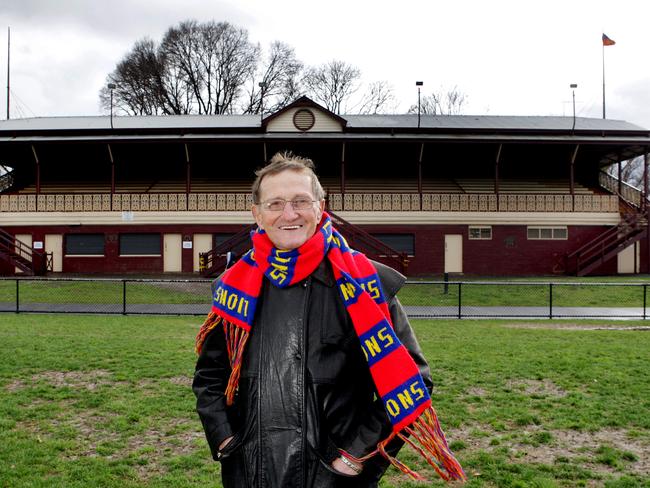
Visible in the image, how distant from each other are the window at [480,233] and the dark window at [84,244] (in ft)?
63.0

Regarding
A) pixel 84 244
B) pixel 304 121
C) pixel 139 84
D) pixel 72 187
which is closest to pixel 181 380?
pixel 84 244

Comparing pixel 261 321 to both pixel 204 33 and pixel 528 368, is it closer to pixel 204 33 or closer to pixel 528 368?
pixel 528 368

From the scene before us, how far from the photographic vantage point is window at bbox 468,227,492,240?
28609 millimetres

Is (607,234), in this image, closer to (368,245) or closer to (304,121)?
(368,245)

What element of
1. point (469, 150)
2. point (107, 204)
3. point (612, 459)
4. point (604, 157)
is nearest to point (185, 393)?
point (612, 459)

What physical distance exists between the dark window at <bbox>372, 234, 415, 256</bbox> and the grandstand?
2.2 inches

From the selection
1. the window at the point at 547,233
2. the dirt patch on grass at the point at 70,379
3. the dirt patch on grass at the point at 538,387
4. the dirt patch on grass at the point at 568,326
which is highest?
the window at the point at 547,233

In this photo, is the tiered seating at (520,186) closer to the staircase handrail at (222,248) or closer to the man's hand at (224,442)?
the staircase handrail at (222,248)

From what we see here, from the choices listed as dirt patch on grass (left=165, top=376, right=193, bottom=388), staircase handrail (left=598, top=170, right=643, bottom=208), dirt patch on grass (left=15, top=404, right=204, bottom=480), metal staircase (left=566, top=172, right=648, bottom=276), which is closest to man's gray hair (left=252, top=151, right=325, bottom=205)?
dirt patch on grass (left=15, top=404, right=204, bottom=480)

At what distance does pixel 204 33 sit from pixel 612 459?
54.1 meters

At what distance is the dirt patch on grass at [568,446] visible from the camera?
5008mm

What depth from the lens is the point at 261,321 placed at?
2.42m

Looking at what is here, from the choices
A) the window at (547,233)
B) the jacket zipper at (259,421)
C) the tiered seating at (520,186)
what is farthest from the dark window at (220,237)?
the jacket zipper at (259,421)

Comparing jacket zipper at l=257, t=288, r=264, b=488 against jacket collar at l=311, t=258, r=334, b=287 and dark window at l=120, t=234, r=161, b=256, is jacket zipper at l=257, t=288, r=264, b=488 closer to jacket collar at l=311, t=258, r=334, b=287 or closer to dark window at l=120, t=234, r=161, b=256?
jacket collar at l=311, t=258, r=334, b=287
